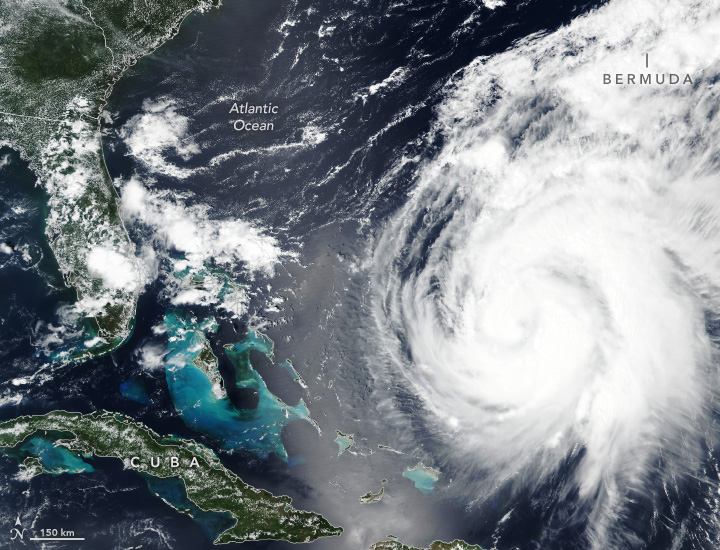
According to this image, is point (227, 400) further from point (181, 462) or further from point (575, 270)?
point (575, 270)

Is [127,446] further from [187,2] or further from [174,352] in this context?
[187,2]

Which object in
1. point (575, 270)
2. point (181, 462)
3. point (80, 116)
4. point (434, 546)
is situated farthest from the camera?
point (80, 116)

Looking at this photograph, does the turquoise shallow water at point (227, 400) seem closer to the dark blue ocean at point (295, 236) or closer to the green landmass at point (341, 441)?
the dark blue ocean at point (295, 236)

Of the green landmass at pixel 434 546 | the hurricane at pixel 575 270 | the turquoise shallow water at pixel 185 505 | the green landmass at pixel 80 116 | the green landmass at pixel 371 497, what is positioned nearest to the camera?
the hurricane at pixel 575 270

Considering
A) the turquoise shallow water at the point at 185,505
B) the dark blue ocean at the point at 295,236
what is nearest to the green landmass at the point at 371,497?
the dark blue ocean at the point at 295,236

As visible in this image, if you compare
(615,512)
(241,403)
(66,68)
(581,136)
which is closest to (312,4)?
(66,68)

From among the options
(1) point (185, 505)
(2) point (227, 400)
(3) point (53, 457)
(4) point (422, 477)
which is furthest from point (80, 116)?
(4) point (422, 477)
